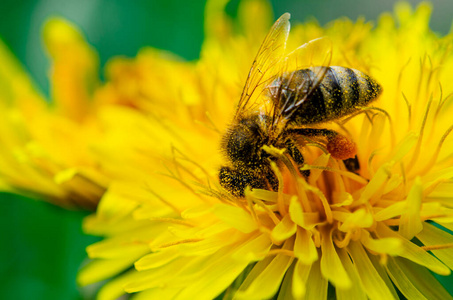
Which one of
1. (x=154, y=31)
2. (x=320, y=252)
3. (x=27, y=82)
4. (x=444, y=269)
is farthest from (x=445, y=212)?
(x=154, y=31)

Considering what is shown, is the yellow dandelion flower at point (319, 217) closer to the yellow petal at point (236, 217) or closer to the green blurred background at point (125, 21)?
the yellow petal at point (236, 217)

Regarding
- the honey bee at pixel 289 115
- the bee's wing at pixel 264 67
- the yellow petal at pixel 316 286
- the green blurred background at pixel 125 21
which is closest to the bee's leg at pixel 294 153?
the honey bee at pixel 289 115

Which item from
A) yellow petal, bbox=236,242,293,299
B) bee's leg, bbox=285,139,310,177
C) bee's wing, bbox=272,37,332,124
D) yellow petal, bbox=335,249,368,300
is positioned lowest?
yellow petal, bbox=335,249,368,300

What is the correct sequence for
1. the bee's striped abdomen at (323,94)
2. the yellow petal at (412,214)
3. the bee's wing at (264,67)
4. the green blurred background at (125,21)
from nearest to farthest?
the yellow petal at (412,214), the bee's striped abdomen at (323,94), the bee's wing at (264,67), the green blurred background at (125,21)

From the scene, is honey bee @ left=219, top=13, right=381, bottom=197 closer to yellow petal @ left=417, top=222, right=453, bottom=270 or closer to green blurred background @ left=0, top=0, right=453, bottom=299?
yellow petal @ left=417, top=222, right=453, bottom=270

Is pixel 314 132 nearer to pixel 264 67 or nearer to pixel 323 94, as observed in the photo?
pixel 323 94

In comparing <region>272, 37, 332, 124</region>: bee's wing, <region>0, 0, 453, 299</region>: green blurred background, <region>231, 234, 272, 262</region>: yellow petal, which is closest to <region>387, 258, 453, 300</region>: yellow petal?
<region>231, 234, 272, 262</region>: yellow petal

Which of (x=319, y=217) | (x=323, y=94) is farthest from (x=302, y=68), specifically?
(x=319, y=217)
